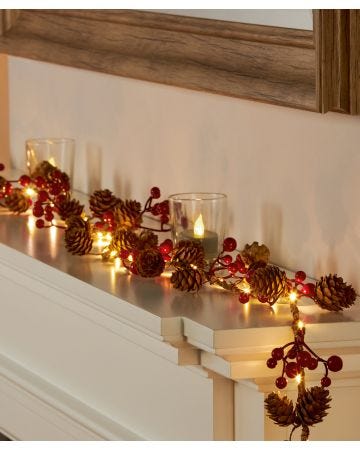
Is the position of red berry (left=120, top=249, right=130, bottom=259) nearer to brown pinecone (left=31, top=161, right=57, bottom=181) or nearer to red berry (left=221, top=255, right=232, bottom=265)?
red berry (left=221, top=255, right=232, bottom=265)

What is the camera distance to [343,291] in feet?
4.37

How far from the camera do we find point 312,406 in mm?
1264

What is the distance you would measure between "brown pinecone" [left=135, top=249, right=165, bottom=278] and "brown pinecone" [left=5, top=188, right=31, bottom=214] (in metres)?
0.47

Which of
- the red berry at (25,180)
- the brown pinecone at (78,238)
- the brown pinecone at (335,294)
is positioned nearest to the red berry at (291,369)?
the brown pinecone at (335,294)

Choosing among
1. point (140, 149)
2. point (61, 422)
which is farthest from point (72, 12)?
point (61, 422)

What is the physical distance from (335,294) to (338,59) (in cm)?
27

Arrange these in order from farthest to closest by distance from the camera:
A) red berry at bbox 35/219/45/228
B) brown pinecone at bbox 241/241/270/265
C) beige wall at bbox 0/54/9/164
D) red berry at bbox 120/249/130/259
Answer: beige wall at bbox 0/54/9/164 < red berry at bbox 35/219/45/228 < red berry at bbox 120/249/130/259 < brown pinecone at bbox 241/241/270/265

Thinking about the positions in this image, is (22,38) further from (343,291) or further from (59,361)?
(343,291)

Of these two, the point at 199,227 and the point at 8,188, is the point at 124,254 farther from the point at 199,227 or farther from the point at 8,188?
the point at 8,188

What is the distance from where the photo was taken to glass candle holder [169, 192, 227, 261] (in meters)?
1.55

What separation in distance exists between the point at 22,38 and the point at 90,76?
0.50 ft

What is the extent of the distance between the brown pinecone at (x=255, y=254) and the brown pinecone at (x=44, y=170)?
1.87ft

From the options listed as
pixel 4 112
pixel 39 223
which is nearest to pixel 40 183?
pixel 39 223

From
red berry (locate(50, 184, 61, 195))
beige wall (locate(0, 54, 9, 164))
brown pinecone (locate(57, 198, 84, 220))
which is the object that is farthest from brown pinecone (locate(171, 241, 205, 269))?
beige wall (locate(0, 54, 9, 164))
